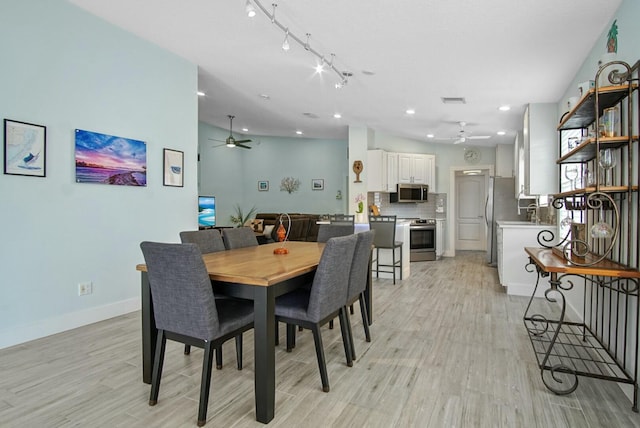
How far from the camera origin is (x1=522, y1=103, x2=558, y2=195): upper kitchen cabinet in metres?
4.40

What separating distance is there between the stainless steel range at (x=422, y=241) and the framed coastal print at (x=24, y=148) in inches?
228

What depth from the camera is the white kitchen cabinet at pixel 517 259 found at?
4430 millimetres

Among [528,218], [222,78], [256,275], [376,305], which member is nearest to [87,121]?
[222,78]

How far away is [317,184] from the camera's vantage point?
952cm

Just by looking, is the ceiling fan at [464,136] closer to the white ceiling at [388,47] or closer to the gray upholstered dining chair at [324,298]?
the white ceiling at [388,47]

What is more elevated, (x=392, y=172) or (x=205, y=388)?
(x=392, y=172)

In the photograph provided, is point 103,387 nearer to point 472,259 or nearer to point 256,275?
point 256,275

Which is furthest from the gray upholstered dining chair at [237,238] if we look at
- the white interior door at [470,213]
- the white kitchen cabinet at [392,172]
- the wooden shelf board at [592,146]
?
the white interior door at [470,213]

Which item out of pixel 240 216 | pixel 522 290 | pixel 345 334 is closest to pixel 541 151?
pixel 522 290

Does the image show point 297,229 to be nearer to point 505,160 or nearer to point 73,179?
point 73,179

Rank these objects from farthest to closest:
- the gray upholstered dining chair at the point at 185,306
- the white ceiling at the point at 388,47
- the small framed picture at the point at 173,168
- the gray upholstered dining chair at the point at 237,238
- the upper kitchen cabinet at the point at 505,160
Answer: the upper kitchen cabinet at the point at 505,160
the small framed picture at the point at 173,168
the gray upholstered dining chair at the point at 237,238
the white ceiling at the point at 388,47
the gray upholstered dining chair at the point at 185,306

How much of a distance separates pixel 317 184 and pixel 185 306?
309 inches

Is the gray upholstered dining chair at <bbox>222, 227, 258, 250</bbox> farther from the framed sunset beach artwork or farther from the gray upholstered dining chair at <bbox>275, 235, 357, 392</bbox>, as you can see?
the framed sunset beach artwork

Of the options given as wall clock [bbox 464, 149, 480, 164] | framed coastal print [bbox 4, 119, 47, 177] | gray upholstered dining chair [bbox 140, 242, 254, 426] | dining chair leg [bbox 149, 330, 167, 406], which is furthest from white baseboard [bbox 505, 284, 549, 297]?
framed coastal print [bbox 4, 119, 47, 177]
